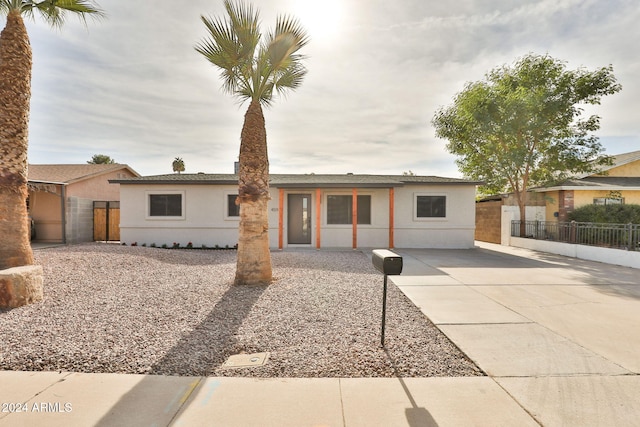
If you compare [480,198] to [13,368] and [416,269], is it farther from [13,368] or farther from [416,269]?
[13,368]

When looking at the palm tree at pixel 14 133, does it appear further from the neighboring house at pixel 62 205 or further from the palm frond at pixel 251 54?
the neighboring house at pixel 62 205

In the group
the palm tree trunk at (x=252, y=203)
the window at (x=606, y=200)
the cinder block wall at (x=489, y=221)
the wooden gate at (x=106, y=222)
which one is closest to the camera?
the palm tree trunk at (x=252, y=203)

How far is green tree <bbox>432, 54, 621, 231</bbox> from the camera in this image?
1327cm

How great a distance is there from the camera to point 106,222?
16.5 meters

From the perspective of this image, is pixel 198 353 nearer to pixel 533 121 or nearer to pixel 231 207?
pixel 231 207

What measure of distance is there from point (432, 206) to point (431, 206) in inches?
1.8

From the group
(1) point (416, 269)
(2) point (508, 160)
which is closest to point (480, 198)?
(2) point (508, 160)

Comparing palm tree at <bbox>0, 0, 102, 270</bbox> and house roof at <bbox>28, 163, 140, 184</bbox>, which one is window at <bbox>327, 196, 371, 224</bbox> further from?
house roof at <bbox>28, 163, 140, 184</bbox>

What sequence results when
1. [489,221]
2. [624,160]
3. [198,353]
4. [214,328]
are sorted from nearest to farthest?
[198,353]
[214,328]
[489,221]
[624,160]

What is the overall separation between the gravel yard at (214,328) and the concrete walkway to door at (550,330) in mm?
475

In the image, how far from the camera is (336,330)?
14.3 ft

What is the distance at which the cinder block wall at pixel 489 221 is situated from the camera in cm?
1672

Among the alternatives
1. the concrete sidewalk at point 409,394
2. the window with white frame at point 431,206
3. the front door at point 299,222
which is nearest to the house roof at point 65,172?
the front door at point 299,222

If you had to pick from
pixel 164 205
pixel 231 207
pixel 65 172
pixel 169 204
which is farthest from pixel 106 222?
pixel 231 207
